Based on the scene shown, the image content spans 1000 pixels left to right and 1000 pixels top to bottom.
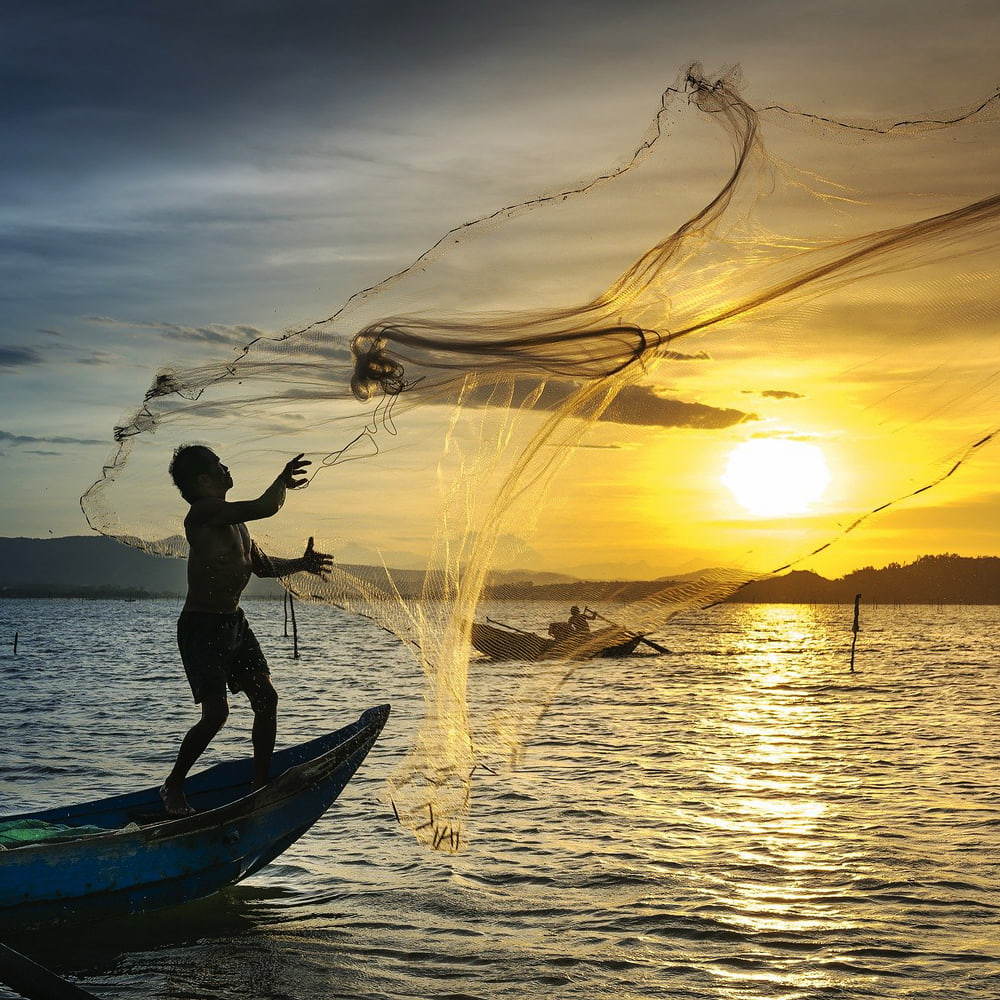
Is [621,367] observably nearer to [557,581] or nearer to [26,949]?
[557,581]

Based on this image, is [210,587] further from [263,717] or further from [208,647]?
[263,717]

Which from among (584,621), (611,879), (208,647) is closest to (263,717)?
(208,647)

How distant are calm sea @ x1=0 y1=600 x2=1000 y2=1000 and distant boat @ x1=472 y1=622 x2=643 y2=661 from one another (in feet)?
1.23

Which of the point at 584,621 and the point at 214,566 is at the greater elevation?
the point at 214,566

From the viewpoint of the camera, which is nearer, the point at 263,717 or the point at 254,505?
the point at 254,505

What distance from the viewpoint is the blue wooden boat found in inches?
291

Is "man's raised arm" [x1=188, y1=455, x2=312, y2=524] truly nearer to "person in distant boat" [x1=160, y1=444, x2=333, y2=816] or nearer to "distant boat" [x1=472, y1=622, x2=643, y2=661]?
"person in distant boat" [x1=160, y1=444, x2=333, y2=816]

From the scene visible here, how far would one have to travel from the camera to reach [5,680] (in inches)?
1467

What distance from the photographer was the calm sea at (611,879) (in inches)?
290

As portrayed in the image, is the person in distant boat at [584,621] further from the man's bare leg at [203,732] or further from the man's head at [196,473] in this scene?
the man's head at [196,473]

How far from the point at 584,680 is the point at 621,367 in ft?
93.2

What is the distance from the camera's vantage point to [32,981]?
5.45 metres

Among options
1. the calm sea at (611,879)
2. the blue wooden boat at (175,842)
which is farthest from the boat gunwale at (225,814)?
the calm sea at (611,879)

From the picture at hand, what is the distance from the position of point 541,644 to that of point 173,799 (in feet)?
9.16
